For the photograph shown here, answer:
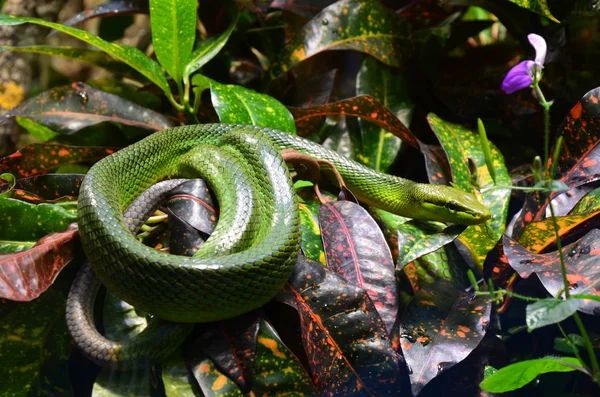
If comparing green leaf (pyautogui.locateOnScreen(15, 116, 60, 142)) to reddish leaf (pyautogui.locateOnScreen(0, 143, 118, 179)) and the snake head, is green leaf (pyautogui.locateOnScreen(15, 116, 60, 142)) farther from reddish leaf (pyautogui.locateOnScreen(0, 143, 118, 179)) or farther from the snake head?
the snake head

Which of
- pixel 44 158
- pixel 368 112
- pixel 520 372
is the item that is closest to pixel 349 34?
pixel 368 112

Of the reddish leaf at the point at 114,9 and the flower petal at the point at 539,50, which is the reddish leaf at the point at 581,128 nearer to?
the flower petal at the point at 539,50

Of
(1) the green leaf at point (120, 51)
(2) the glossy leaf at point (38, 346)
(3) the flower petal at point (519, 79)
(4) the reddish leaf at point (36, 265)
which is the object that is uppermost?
(3) the flower petal at point (519, 79)

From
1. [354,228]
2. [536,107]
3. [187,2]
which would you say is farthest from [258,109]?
[536,107]

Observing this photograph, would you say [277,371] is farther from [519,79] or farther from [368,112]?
[368,112]

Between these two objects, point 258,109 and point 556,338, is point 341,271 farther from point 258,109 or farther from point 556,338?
point 258,109

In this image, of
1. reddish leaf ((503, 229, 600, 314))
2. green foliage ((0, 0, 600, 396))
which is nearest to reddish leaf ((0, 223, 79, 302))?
green foliage ((0, 0, 600, 396))

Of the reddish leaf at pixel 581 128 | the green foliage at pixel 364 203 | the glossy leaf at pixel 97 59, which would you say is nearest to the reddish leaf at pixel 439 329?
the green foliage at pixel 364 203
